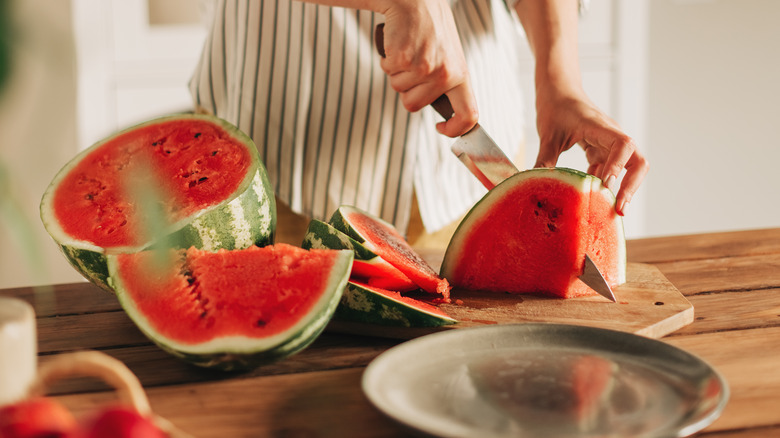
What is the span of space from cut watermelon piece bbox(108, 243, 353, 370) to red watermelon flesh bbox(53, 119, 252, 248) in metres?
0.14

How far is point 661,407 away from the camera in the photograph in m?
0.81

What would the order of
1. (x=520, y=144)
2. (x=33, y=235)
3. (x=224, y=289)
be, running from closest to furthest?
(x=33, y=235) → (x=224, y=289) → (x=520, y=144)

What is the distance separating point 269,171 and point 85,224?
83 cm

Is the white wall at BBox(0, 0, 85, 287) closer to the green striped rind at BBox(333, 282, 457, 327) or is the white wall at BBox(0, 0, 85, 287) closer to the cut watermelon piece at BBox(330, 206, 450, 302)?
the green striped rind at BBox(333, 282, 457, 327)

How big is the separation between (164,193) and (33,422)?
2.56ft

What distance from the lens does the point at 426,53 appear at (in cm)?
152

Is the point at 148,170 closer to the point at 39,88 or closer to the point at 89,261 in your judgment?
the point at 89,261

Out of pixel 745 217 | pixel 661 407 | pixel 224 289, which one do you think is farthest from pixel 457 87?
pixel 745 217

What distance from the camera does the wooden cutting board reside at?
1.17 metres

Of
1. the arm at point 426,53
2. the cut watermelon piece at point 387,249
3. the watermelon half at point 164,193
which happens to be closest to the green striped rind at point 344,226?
the cut watermelon piece at point 387,249

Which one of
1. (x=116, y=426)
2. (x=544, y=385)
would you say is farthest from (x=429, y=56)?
(x=116, y=426)

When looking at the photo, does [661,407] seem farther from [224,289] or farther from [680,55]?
[680,55]

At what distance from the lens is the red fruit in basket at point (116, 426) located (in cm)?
52

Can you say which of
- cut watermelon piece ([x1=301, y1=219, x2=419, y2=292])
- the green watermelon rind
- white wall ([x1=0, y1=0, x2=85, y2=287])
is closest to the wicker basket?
white wall ([x1=0, y1=0, x2=85, y2=287])
